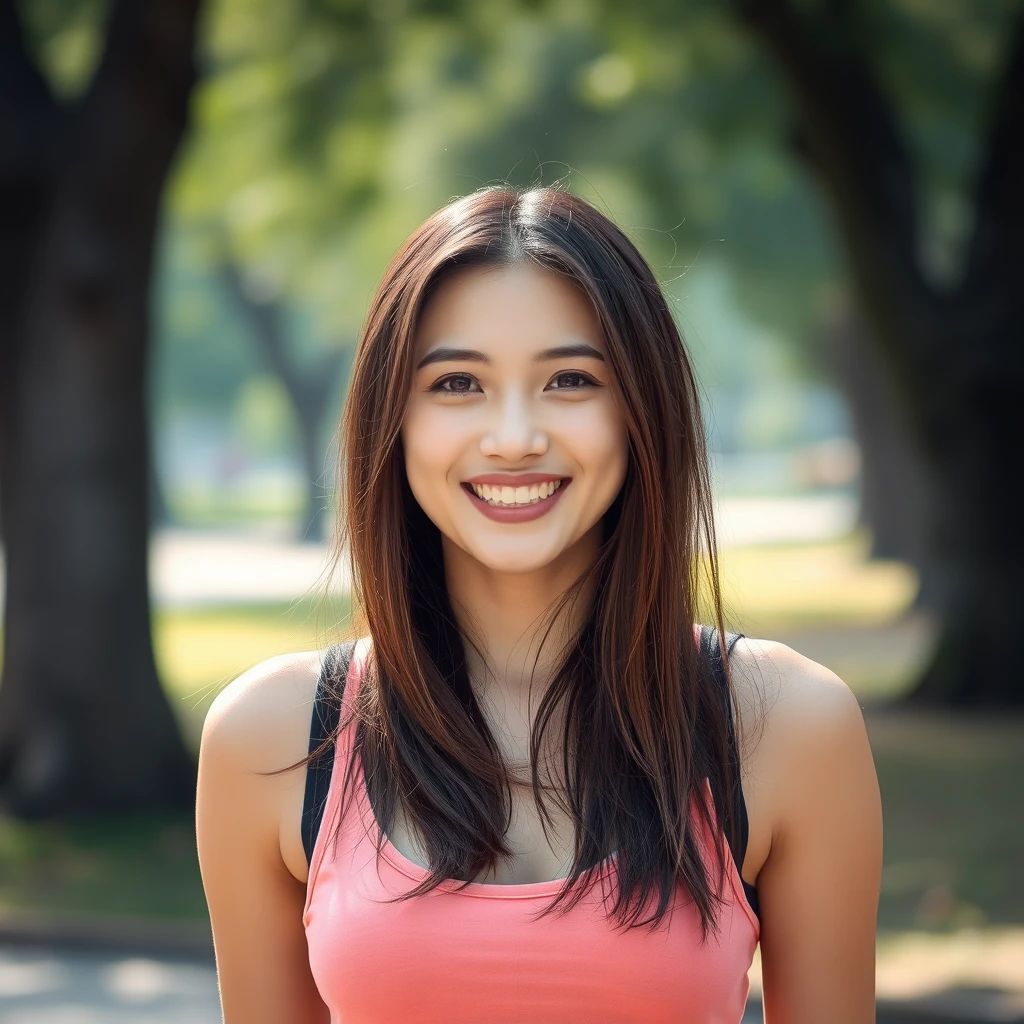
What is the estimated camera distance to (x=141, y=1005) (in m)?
6.06

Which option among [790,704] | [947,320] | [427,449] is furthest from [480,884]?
[947,320]

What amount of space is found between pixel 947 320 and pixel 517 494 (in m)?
9.74

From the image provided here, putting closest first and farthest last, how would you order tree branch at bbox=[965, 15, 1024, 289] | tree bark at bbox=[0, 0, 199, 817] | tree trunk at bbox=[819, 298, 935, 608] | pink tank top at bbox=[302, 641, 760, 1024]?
pink tank top at bbox=[302, 641, 760, 1024] → tree bark at bbox=[0, 0, 199, 817] → tree branch at bbox=[965, 15, 1024, 289] → tree trunk at bbox=[819, 298, 935, 608]

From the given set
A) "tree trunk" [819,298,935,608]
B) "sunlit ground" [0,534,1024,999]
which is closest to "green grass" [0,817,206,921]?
"sunlit ground" [0,534,1024,999]

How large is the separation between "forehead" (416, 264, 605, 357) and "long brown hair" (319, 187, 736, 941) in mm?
24

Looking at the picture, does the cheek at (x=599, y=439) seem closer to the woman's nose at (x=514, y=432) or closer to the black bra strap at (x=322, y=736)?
the woman's nose at (x=514, y=432)

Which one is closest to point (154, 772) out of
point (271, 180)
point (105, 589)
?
point (105, 589)

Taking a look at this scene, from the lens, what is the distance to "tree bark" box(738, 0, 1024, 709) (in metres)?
11.3

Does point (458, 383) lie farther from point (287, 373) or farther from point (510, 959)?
point (287, 373)

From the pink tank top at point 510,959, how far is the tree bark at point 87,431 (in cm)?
644

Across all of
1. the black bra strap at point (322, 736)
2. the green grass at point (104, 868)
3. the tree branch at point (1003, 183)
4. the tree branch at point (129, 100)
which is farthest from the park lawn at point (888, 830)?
the tree branch at point (1003, 183)

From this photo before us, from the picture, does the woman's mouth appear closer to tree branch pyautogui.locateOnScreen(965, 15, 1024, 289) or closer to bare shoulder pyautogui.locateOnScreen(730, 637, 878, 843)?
bare shoulder pyautogui.locateOnScreen(730, 637, 878, 843)

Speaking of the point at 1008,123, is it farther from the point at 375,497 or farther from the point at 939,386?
the point at 375,497

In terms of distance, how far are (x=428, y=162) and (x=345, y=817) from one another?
17.1m
